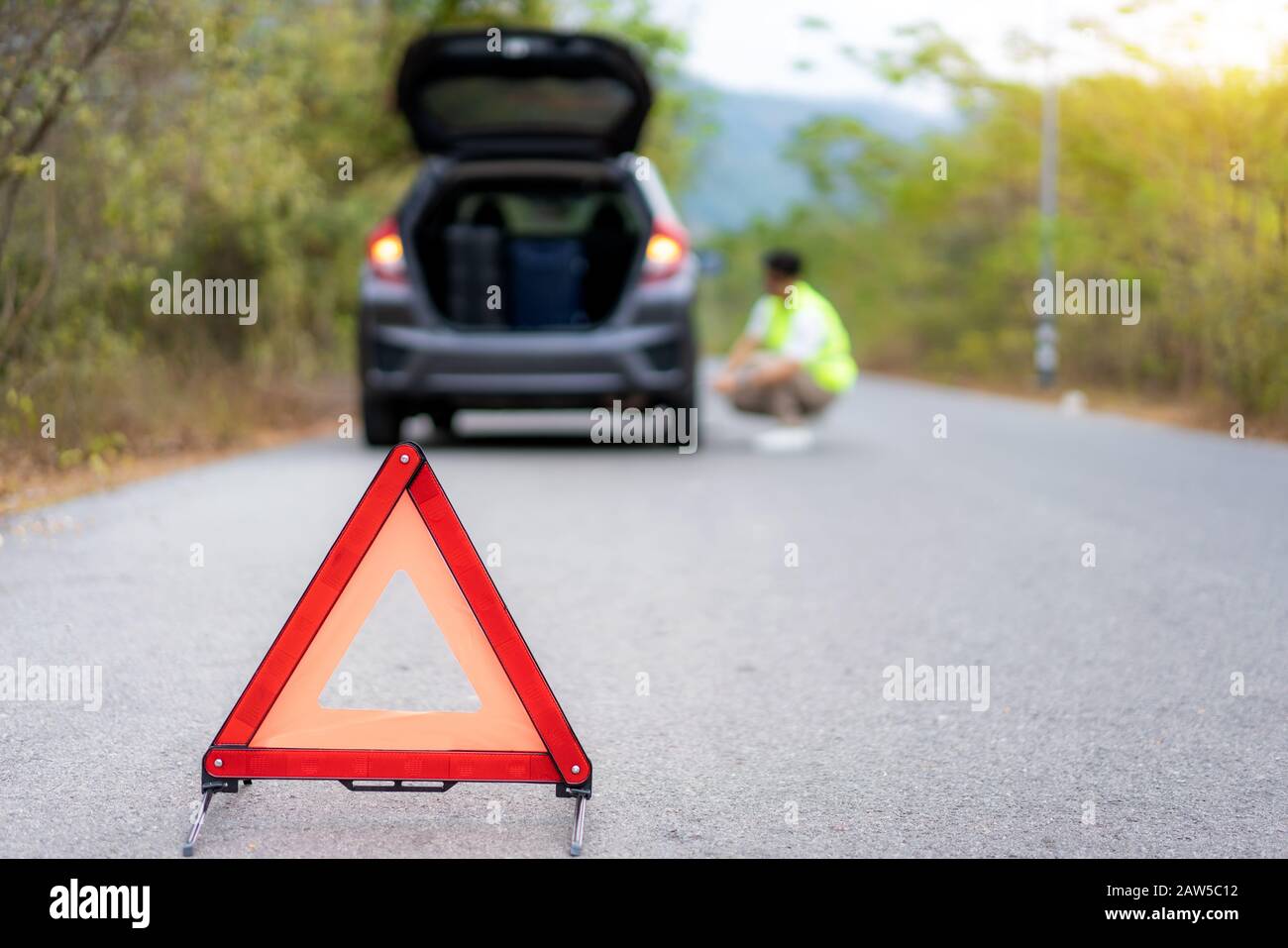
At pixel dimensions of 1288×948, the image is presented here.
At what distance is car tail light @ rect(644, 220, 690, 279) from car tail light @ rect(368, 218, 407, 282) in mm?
1699

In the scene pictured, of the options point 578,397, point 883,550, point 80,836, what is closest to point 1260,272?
point 578,397

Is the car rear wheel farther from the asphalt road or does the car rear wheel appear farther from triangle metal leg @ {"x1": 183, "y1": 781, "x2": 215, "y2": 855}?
triangle metal leg @ {"x1": 183, "y1": 781, "x2": 215, "y2": 855}

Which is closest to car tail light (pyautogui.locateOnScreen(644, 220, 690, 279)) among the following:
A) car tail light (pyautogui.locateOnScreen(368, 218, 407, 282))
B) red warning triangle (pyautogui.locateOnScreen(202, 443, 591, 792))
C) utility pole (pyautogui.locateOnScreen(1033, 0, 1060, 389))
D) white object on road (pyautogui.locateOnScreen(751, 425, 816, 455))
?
car tail light (pyautogui.locateOnScreen(368, 218, 407, 282))

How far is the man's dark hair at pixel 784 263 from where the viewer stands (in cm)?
1316

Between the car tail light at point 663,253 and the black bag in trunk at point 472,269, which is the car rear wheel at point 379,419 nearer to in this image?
the black bag in trunk at point 472,269

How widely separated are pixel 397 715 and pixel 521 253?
9.81 meters

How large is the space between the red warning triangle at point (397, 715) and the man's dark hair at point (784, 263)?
9749 mm

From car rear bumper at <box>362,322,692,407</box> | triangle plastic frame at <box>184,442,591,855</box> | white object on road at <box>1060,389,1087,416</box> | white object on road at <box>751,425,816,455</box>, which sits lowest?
white object on road at <box>1060,389,1087,416</box>

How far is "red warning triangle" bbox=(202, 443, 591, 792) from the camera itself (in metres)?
3.53

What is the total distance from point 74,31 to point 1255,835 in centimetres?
875

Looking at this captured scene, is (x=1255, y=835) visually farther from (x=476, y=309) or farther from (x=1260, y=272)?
(x=1260, y=272)

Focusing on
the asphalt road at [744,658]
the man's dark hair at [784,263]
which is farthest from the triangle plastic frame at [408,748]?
the man's dark hair at [784,263]
